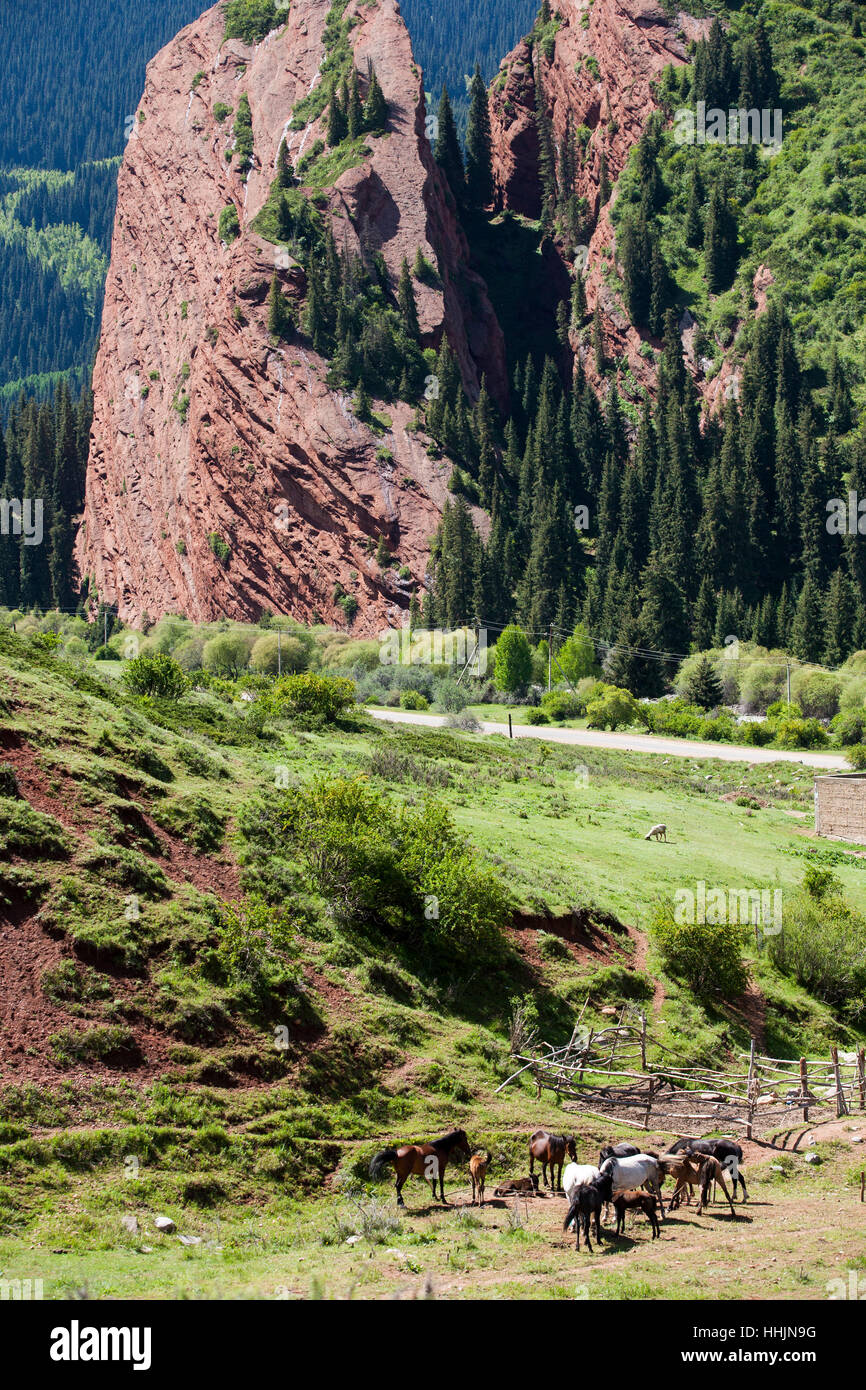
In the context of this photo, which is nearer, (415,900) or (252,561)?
(415,900)

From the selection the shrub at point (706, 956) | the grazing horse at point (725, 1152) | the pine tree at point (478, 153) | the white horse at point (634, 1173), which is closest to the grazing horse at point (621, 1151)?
the white horse at point (634, 1173)

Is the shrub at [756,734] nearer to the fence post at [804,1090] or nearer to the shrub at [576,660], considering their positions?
the shrub at [576,660]

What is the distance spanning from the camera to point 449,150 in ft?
573

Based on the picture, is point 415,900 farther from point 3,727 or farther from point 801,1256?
point 801,1256

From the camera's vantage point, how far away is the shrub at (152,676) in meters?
43.6

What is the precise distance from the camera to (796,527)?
127 meters

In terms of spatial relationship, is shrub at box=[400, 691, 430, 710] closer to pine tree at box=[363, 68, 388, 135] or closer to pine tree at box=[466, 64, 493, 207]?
pine tree at box=[363, 68, 388, 135]

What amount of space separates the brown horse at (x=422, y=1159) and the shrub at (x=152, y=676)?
27779mm

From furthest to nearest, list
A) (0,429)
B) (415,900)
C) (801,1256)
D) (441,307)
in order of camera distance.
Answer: (0,429) < (441,307) < (415,900) < (801,1256)

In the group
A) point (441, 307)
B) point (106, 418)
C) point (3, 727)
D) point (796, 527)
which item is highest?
point (441, 307)

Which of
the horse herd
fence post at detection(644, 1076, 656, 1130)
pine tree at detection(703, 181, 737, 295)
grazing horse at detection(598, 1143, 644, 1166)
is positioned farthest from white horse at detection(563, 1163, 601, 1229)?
pine tree at detection(703, 181, 737, 295)

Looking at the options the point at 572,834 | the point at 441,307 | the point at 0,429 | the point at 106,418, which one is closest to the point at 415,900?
the point at 572,834

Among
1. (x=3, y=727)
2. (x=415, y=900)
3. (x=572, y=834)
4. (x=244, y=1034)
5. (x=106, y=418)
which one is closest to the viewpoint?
(x=244, y=1034)

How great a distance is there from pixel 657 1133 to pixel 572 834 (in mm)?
18859
